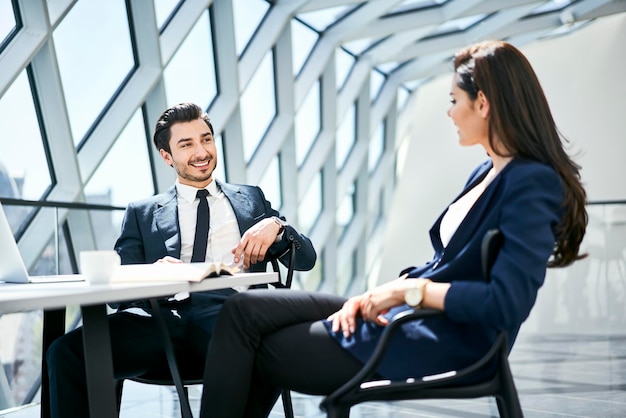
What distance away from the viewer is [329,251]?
11.8 m

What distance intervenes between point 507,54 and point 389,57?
968 centimetres

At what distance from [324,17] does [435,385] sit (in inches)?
330

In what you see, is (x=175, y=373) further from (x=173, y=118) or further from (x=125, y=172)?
(x=125, y=172)

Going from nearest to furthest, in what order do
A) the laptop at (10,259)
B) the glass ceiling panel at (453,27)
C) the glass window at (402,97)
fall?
1. the laptop at (10,259)
2. the glass ceiling panel at (453,27)
3. the glass window at (402,97)

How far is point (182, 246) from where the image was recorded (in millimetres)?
Answer: 2541

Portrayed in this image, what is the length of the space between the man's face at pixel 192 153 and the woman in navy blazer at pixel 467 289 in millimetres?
997

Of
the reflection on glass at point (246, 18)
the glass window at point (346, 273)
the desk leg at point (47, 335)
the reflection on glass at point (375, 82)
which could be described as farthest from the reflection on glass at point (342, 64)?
the desk leg at point (47, 335)

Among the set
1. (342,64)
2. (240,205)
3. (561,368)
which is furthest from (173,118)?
(342,64)

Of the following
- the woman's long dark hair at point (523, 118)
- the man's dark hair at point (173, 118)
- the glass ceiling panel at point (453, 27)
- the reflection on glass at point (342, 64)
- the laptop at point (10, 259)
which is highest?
the glass ceiling panel at point (453, 27)

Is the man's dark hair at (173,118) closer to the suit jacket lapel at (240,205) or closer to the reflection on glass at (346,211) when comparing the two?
the suit jacket lapel at (240,205)

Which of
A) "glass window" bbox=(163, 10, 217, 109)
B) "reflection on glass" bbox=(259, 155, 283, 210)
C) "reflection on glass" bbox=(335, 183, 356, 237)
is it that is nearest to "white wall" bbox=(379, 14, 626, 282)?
"reflection on glass" bbox=(335, 183, 356, 237)

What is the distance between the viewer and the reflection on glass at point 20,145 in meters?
5.73

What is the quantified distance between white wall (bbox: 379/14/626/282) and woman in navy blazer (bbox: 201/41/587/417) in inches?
360

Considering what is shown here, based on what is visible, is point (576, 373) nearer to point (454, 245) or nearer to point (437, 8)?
point (454, 245)
